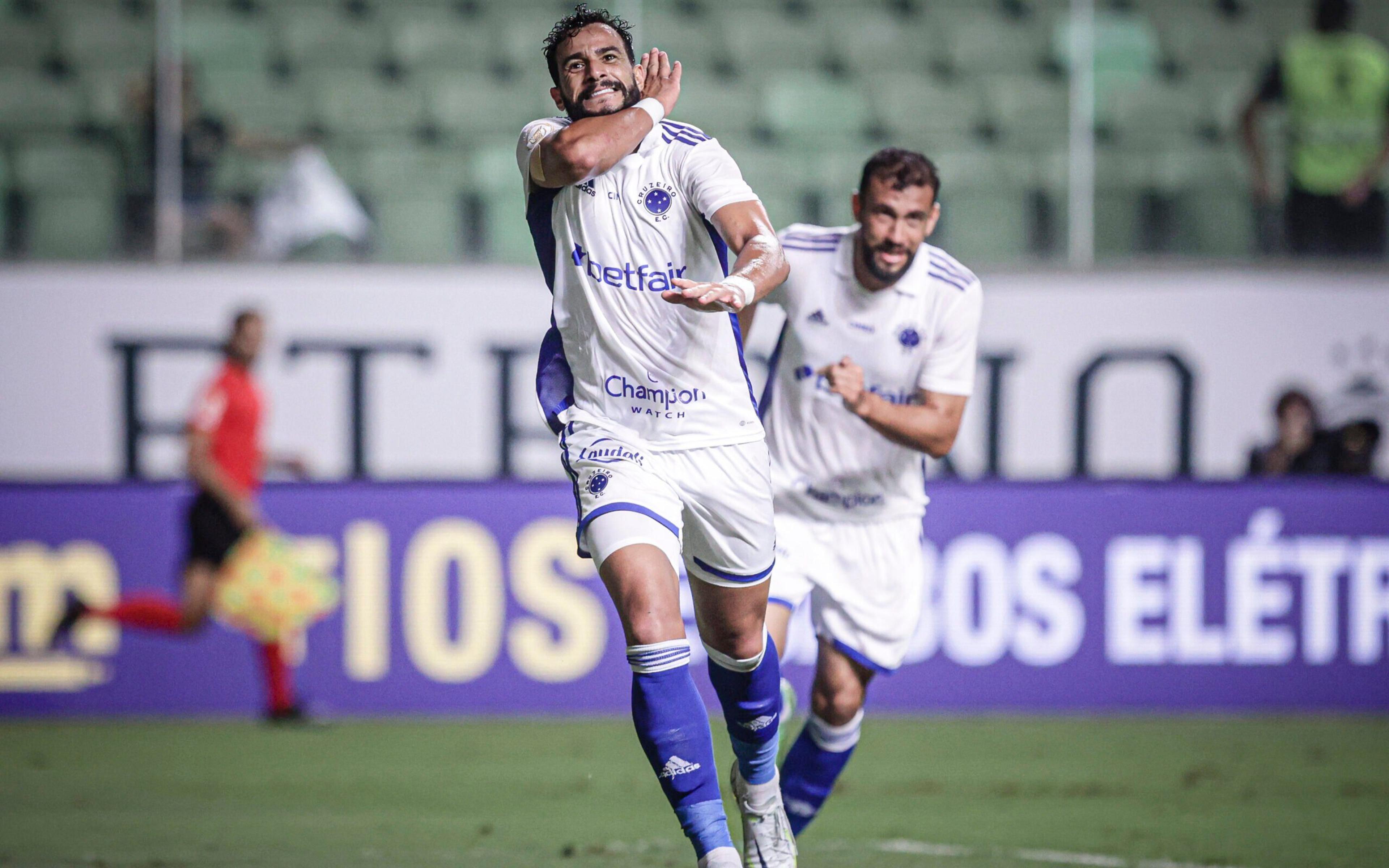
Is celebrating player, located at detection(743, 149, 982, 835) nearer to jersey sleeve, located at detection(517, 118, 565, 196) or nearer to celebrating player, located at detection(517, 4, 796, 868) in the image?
celebrating player, located at detection(517, 4, 796, 868)

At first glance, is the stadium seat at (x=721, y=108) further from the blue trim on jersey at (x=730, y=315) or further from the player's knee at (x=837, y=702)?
the blue trim on jersey at (x=730, y=315)

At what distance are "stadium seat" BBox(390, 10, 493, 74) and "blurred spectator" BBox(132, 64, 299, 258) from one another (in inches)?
46.4

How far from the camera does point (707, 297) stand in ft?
12.1

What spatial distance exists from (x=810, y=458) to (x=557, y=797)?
6.64 ft

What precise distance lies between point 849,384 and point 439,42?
6530 mm

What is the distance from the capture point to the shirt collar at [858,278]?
17.3 ft

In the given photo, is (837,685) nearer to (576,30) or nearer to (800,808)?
(800,808)

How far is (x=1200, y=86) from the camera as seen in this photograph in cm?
1062

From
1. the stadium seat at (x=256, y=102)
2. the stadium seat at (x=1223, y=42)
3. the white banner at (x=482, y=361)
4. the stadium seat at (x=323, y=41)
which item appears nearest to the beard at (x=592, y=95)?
the white banner at (x=482, y=361)

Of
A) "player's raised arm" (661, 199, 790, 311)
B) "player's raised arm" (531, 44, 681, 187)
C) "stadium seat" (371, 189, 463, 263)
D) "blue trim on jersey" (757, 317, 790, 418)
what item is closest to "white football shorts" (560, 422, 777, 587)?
"player's raised arm" (661, 199, 790, 311)

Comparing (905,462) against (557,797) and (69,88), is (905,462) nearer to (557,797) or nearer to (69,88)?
(557,797)

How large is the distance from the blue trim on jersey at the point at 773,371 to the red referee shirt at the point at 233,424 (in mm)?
3945

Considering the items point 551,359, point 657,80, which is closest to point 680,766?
point 551,359

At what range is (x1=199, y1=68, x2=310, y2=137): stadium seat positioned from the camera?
10.2m
